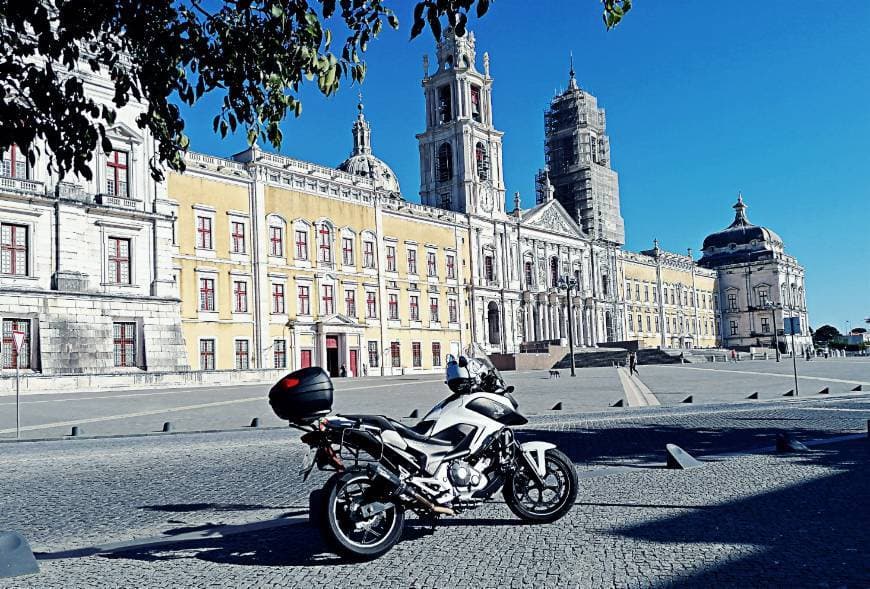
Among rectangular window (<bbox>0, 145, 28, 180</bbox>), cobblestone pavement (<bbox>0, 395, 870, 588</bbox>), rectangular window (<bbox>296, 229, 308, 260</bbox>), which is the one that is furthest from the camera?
rectangular window (<bbox>296, 229, 308, 260</bbox>)

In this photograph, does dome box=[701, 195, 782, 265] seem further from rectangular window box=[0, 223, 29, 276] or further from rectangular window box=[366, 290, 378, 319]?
rectangular window box=[0, 223, 29, 276]

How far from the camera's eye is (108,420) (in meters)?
16.0

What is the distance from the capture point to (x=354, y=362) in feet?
146

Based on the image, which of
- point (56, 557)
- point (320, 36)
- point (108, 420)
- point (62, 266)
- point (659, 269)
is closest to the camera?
point (56, 557)

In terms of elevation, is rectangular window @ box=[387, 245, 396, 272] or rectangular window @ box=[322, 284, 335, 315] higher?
rectangular window @ box=[387, 245, 396, 272]

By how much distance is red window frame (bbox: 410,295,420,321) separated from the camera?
49594 mm

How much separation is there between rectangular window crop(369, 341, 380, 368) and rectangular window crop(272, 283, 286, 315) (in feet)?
22.5

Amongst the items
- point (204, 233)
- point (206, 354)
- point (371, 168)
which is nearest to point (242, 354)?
point (206, 354)

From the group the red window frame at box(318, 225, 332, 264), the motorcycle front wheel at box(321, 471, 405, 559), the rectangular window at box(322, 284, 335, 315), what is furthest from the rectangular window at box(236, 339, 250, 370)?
the motorcycle front wheel at box(321, 471, 405, 559)

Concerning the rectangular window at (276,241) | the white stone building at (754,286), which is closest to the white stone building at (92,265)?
the rectangular window at (276,241)

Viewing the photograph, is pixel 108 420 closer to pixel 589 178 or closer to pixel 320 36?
pixel 320 36

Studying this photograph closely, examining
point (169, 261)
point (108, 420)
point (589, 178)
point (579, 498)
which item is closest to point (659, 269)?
point (589, 178)

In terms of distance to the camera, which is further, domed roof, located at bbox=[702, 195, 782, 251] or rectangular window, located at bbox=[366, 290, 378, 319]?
domed roof, located at bbox=[702, 195, 782, 251]

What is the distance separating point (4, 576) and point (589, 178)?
72481 millimetres
